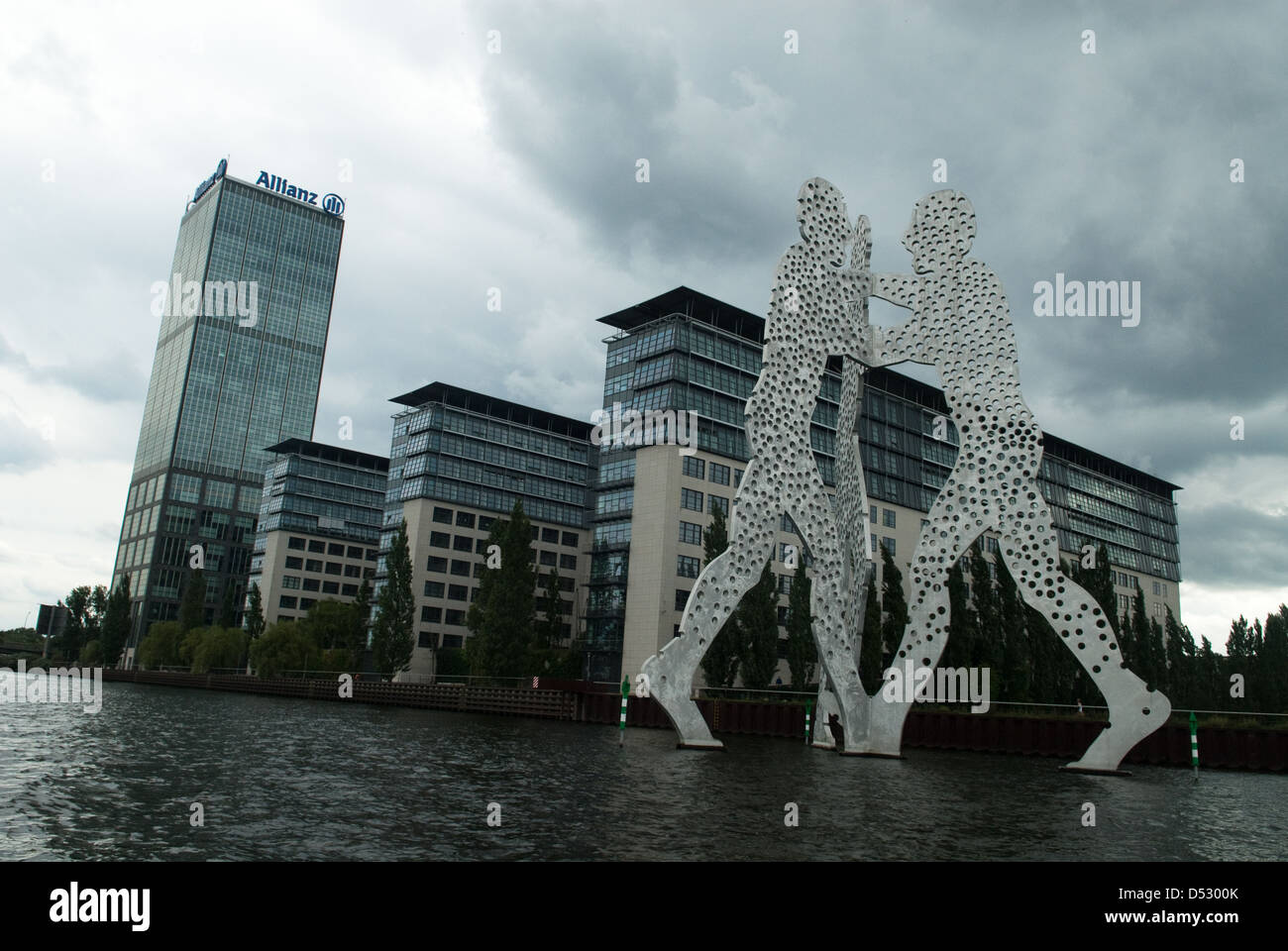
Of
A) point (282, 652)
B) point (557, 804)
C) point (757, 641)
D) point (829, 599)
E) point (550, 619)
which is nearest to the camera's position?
point (557, 804)

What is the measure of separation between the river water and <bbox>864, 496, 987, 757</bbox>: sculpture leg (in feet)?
5.56

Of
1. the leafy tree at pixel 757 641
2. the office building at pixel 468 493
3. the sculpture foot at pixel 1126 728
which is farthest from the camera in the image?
the office building at pixel 468 493

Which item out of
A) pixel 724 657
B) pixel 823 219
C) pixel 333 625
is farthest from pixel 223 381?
pixel 823 219

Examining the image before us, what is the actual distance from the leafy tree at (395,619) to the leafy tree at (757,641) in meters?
35.9

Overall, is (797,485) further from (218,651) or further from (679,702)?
(218,651)

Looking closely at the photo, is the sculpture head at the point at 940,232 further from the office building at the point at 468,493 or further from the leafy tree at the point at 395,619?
the office building at the point at 468,493

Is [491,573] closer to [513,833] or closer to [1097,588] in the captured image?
[1097,588]

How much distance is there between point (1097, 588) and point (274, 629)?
7115 centimetres

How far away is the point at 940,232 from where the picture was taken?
33.3m

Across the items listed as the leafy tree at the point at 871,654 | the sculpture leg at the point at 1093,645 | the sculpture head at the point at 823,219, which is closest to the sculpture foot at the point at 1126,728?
the sculpture leg at the point at 1093,645

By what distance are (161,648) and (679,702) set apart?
324ft

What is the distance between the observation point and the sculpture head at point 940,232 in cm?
3300

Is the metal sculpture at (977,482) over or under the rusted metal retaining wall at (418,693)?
over
